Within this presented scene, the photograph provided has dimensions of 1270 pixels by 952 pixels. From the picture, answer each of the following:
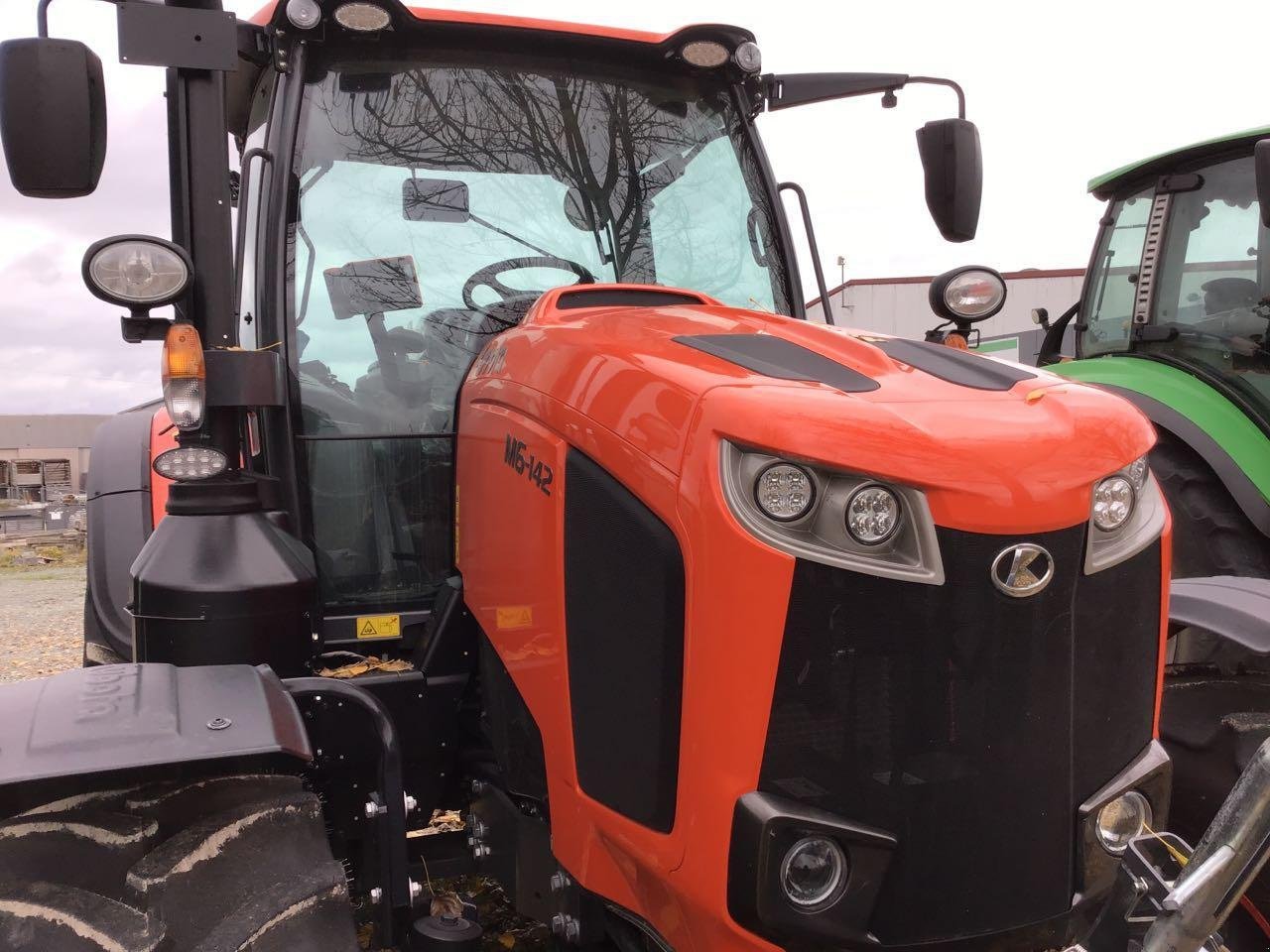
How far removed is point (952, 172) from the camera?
289cm

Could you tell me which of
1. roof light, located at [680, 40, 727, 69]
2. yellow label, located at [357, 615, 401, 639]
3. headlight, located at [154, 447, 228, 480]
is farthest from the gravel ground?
roof light, located at [680, 40, 727, 69]

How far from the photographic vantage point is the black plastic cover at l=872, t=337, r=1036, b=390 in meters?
1.88

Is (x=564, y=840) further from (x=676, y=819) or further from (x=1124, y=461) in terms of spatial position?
(x=1124, y=461)

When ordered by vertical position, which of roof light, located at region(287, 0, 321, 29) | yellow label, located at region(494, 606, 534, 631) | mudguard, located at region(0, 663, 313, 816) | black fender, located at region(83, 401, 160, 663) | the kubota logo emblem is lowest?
black fender, located at region(83, 401, 160, 663)

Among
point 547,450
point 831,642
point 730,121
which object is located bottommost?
A: point 831,642

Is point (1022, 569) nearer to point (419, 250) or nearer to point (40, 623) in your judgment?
point (419, 250)

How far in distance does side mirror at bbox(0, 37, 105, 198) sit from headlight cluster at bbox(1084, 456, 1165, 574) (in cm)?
192

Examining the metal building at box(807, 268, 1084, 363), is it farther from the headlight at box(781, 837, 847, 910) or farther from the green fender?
the headlight at box(781, 837, 847, 910)

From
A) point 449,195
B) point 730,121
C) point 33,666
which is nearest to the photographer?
point 449,195

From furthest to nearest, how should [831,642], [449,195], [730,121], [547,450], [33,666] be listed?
[33,666] → [730,121] → [449,195] → [547,450] → [831,642]

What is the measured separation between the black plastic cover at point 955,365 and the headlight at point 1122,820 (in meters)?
0.71

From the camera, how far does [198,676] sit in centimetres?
217

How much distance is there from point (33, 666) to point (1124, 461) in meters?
7.97

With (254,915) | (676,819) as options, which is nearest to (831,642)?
(676,819)
